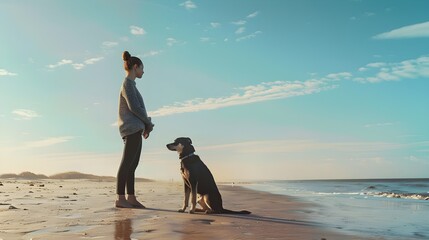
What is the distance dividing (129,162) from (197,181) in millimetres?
1411

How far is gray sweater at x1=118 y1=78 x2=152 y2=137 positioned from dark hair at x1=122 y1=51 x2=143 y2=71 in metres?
0.30

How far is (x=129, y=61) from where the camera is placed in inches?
296

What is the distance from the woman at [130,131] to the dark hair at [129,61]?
23 cm

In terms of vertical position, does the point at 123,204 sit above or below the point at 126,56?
below

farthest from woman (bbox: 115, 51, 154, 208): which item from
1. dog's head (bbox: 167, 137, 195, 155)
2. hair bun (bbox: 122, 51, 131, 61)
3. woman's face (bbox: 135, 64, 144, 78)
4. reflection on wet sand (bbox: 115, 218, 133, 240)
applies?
reflection on wet sand (bbox: 115, 218, 133, 240)

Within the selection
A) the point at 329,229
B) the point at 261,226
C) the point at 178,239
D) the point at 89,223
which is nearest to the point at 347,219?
the point at 329,229

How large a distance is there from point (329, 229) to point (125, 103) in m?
4.30

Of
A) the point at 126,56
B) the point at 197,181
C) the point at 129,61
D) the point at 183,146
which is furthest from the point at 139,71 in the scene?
the point at 197,181

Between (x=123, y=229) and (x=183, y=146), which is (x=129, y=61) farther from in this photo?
(x=123, y=229)

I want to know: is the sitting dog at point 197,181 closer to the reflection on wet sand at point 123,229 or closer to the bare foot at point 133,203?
the bare foot at point 133,203

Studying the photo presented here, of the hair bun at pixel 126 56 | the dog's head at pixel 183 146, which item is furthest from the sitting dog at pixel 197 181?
the hair bun at pixel 126 56

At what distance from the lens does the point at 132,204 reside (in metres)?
7.07

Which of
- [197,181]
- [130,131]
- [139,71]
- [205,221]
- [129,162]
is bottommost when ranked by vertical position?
[205,221]

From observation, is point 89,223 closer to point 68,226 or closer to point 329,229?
point 68,226
